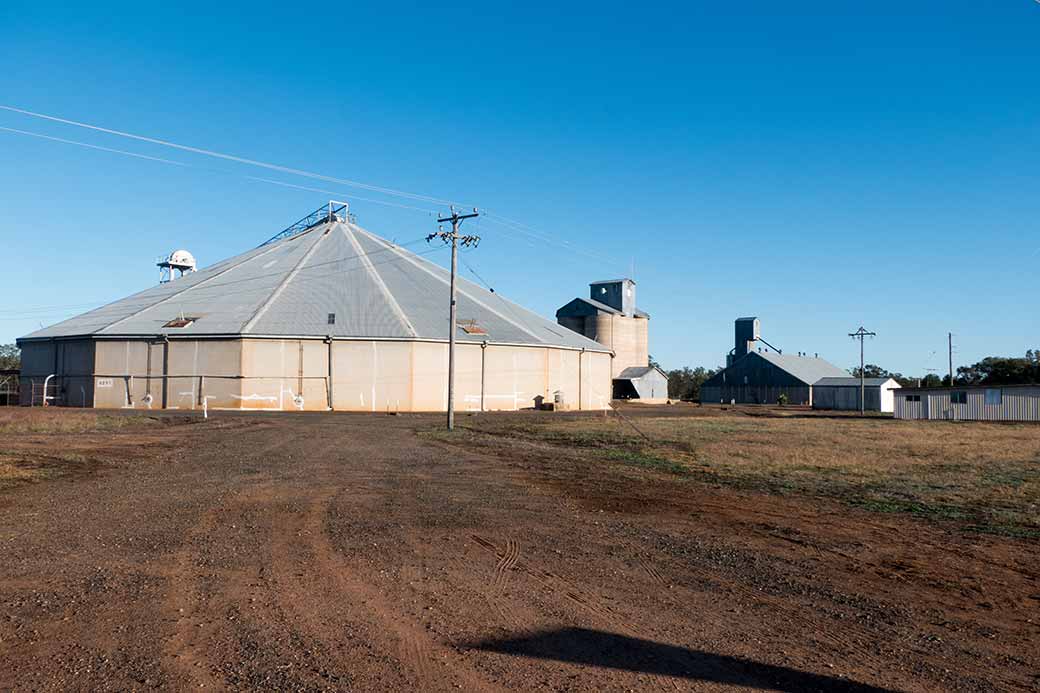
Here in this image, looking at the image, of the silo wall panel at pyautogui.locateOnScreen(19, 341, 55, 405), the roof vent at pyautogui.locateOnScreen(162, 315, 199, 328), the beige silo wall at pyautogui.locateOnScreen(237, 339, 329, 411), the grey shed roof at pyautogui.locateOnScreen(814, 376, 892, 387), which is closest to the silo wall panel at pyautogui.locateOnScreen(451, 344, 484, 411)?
the beige silo wall at pyautogui.locateOnScreen(237, 339, 329, 411)

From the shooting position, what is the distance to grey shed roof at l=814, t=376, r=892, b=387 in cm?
8081

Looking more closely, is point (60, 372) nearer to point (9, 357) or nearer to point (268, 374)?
point (268, 374)

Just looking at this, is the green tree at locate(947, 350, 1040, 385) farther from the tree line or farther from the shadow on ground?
the shadow on ground

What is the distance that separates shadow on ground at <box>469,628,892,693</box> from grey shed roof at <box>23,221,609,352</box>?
44587 millimetres

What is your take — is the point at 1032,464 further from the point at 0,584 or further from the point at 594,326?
the point at 594,326

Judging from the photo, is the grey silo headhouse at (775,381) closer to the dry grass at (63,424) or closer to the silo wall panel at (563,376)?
the silo wall panel at (563,376)

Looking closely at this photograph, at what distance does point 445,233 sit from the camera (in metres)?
35.2

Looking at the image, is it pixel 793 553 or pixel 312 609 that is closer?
pixel 312 609

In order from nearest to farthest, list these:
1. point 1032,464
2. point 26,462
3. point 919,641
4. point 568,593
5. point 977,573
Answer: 1. point 919,641
2. point 568,593
3. point 977,573
4. point 26,462
5. point 1032,464

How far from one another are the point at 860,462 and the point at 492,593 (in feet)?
53.8

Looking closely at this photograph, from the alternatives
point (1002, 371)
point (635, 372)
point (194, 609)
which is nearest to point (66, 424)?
point (194, 609)

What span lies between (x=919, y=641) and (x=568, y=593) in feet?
10.3

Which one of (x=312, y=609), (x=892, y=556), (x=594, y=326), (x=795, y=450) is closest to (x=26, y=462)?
(x=312, y=609)

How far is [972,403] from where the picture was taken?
2029 inches
